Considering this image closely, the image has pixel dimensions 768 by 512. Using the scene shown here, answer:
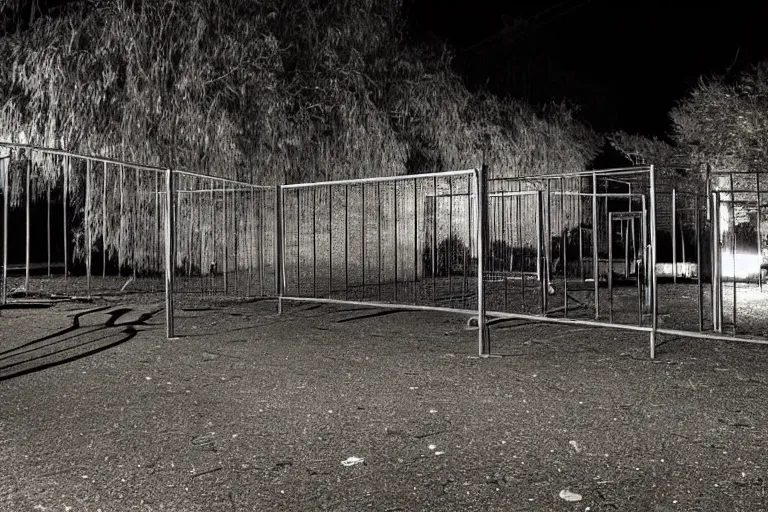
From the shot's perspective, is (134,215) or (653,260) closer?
(653,260)

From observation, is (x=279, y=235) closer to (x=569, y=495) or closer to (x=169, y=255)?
(x=169, y=255)

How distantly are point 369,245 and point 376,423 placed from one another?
12.7 m

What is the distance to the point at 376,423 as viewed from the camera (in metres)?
4.38

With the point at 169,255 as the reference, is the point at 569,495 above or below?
below

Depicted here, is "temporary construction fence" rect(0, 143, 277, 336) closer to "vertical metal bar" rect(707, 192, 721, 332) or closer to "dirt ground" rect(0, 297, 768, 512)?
"dirt ground" rect(0, 297, 768, 512)

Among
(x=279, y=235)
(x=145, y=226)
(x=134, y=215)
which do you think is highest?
(x=134, y=215)

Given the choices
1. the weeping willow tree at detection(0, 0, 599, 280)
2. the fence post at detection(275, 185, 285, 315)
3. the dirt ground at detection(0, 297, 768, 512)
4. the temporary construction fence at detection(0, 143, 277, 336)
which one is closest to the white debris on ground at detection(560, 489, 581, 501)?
the dirt ground at detection(0, 297, 768, 512)

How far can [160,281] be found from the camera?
13.6m

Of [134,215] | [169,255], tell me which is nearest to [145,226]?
[134,215]

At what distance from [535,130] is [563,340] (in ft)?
43.0

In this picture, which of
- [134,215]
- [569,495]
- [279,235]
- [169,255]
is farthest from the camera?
[134,215]

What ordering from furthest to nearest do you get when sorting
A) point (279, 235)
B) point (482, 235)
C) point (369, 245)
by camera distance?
point (369, 245) < point (279, 235) < point (482, 235)

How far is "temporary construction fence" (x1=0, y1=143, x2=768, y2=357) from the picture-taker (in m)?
8.29

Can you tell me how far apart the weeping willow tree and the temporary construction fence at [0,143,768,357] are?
342mm
